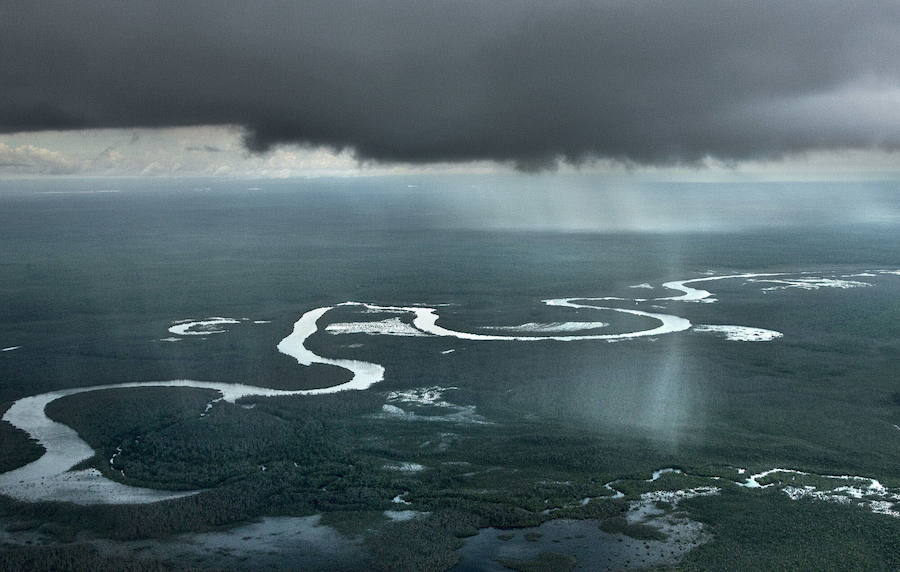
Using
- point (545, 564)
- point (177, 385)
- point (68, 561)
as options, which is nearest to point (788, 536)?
point (545, 564)

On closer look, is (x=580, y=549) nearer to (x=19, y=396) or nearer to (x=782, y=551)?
(x=782, y=551)

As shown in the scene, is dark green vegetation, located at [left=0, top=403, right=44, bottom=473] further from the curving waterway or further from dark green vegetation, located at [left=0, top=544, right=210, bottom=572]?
dark green vegetation, located at [left=0, top=544, right=210, bottom=572]

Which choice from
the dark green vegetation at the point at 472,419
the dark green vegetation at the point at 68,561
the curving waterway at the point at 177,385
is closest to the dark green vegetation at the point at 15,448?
the dark green vegetation at the point at 472,419

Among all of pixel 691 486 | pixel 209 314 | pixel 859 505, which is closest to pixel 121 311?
pixel 209 314

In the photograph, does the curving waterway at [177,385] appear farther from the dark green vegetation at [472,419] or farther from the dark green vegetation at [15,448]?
the dark green vegetation at [472,419]

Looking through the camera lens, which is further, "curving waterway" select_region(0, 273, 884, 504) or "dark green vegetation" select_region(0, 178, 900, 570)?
"curving waterway" select_region(0, 273, 884, 504)

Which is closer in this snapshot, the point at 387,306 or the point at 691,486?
the point at 691,486


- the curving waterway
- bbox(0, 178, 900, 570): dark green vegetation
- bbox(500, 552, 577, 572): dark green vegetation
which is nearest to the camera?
bbox(500, 552, 577, 572): dark green vegetation

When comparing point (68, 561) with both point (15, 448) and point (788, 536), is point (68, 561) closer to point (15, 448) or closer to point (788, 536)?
point (15, 448)

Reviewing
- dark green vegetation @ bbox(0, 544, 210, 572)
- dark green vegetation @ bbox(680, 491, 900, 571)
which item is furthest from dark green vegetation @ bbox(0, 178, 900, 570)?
dark green vegetation @ bbox(0, 544, 210, 572)
